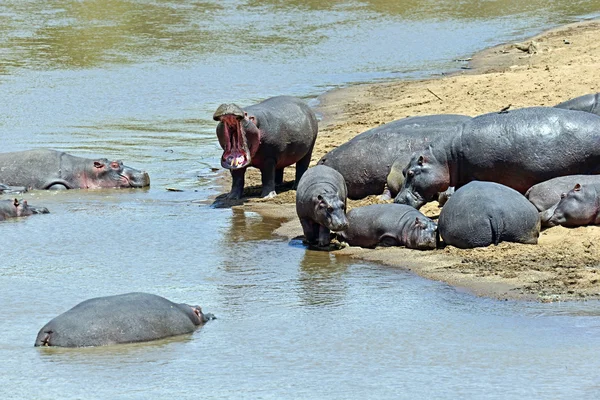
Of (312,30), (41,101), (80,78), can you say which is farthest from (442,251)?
(312,30)

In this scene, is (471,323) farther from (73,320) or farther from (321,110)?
(321,110)

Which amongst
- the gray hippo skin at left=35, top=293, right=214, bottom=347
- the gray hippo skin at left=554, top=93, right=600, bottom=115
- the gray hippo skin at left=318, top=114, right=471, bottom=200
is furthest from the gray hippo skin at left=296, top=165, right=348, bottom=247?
the gray hippo skin at left=554, top=93, right=600, bottom=115

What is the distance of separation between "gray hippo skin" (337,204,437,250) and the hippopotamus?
317 cm

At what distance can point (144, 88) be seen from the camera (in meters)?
19.6

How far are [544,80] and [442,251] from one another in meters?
7.56

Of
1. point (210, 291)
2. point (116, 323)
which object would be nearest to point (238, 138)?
point (210, 291)

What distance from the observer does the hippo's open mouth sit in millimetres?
11750

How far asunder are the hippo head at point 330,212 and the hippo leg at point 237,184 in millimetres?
2430

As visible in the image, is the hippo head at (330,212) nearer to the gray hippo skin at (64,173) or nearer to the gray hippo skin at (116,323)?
the gray hippo skin at (116,323)

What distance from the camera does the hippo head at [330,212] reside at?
949cm

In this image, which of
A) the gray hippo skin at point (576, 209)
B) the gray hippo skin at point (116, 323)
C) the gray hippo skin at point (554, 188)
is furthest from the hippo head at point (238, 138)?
the gray hippo skin at point (116, 323)

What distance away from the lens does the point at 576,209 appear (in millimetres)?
9336

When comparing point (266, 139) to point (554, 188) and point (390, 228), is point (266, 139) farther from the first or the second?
point (554, 188)

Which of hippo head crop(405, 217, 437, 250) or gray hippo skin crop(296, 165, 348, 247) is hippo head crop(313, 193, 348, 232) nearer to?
gray hippo skin crop(296, 165, 348, 247)
